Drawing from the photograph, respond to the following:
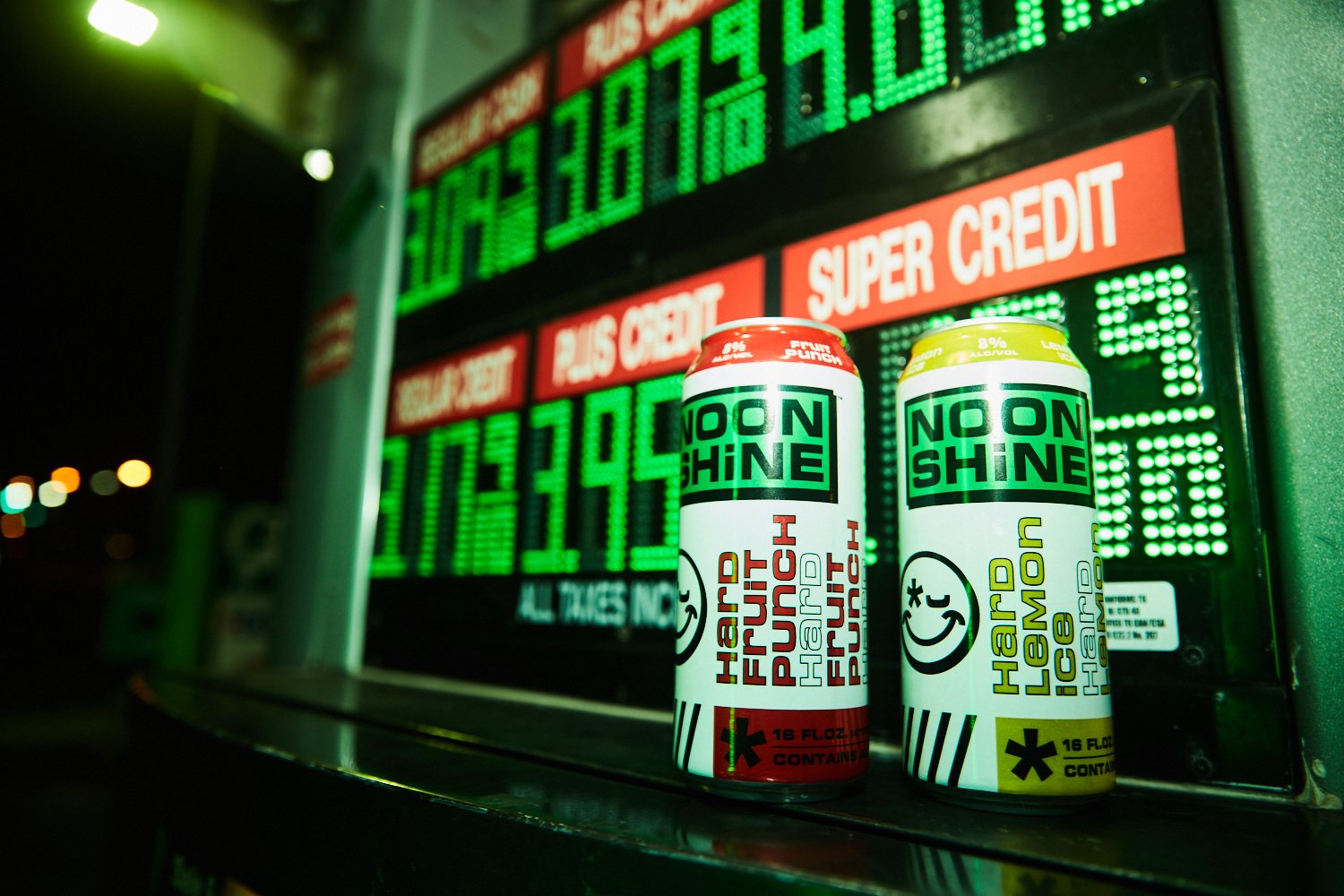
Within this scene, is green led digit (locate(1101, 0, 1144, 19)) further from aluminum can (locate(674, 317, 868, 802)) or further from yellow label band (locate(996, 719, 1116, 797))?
yellow label band (locate(996, 719, 1116, 797))

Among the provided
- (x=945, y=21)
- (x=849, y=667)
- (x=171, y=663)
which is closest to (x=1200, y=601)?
(x=849, y=667)

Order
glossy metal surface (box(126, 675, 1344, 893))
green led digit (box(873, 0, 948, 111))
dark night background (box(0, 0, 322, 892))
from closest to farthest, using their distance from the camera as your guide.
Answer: glossy metal surface (box(126, 675, 1344, 893)) → green led digit (box(873, 0, 948, 111)) → dark night background (box(0, 0, 322, 892))

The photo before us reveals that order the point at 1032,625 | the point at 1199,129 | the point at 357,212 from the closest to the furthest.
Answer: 1. the point at 1032,625
2. the point at 1199,129
3. the point at 357,212

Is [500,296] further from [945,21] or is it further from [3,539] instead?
[3,539]

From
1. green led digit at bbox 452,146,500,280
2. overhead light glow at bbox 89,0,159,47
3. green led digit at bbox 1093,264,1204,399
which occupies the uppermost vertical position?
overhead light glow at bbox 89,0,159,47

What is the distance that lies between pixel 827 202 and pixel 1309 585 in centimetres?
86

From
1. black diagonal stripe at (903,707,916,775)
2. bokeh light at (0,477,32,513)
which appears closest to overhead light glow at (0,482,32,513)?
bokeh light at (0,477,32,513)

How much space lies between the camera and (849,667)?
2.63ft

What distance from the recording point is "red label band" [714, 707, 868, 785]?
29.9 inches

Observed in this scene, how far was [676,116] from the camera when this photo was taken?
161 cm

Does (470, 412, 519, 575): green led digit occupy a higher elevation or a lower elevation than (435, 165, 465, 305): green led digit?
lower

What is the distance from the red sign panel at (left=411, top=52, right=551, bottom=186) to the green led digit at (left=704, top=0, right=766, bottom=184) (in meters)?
0.55

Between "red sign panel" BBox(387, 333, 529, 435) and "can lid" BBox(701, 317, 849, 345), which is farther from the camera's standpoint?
"red sign panel" BBox(387, 333, 529, 435)

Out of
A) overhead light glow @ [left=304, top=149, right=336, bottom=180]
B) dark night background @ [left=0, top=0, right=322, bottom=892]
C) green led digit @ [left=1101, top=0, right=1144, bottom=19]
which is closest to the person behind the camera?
green led digit @ [left=1101, top=0, right=1144, bottom=19]
